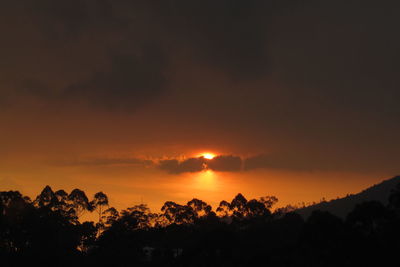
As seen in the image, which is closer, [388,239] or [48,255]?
[388,239]

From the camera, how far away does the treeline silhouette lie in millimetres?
59812

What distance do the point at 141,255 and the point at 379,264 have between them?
70.0 meters

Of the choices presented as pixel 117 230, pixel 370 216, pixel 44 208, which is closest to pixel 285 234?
pixel 117 230

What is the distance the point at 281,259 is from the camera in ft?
232

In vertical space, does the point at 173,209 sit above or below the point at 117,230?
above

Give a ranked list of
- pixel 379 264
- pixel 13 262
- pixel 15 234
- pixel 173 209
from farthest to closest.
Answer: pixel 173 209 → pixel 15 234 → pixel 13 262 → pixel 379 264

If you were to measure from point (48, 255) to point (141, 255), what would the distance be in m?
25.9

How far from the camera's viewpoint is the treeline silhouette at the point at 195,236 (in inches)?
2355

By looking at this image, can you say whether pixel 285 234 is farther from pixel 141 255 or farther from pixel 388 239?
pixel 388 239

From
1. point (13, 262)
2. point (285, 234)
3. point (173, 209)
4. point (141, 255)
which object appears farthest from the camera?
point (173, 209)

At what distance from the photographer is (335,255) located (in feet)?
195

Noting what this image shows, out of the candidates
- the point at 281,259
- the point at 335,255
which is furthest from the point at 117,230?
the point at 335,255

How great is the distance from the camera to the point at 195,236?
4628 inches

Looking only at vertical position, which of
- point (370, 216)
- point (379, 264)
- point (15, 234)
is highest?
point (15, 234)
